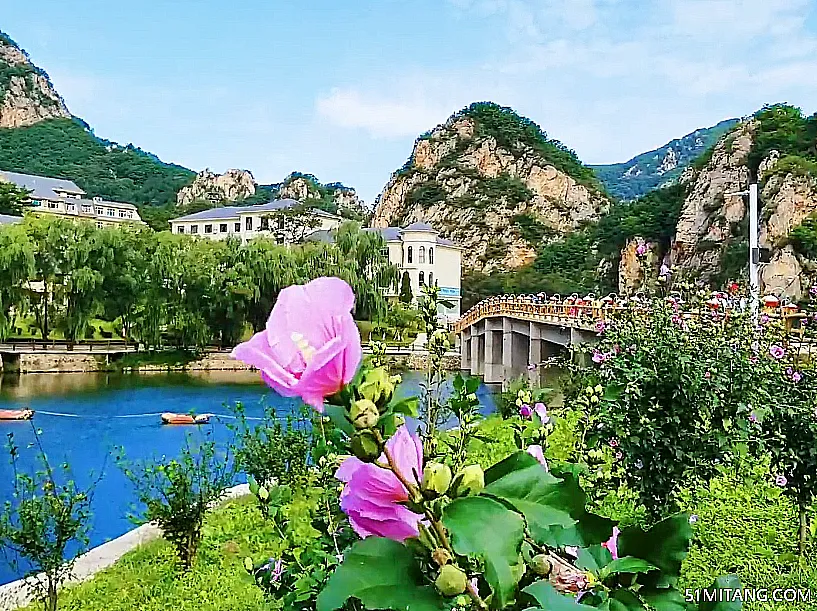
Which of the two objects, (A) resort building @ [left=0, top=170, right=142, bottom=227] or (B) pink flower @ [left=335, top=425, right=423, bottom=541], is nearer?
(B) pink flower @ [left=335, top=425, right=423, bottom=541]

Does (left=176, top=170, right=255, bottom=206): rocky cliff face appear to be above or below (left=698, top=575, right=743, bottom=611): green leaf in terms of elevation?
above

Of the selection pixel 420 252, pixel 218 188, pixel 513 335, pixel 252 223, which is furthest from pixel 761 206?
pixel 218 188

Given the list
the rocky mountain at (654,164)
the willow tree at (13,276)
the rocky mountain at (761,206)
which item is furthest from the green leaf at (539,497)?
the rocky mountain at (654,164)

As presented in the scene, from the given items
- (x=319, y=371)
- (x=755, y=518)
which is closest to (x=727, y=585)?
(x=319, y=371)

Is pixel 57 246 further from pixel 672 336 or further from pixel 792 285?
pixel 672 336

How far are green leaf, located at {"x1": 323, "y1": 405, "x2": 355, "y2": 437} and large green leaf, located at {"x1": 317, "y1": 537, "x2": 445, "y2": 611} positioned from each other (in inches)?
2.7

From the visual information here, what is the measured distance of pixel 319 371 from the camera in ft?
1.48

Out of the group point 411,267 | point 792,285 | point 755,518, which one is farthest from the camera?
point 411,267

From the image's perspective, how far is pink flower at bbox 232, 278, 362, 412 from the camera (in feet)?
1.48

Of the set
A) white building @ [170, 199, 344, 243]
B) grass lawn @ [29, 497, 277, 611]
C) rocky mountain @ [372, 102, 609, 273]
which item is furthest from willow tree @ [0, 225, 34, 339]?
rocky mountain @ [372, 102, 609, 273]

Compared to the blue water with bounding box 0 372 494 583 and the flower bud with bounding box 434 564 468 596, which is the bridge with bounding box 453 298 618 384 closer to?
the blue water with bounding box 0 372 494 583

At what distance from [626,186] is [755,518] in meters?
69.2

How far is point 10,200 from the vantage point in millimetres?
38750

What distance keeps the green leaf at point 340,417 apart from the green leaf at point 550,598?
0.15 meters
